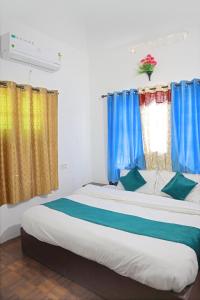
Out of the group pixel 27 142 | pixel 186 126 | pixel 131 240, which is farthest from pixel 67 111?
pixel 131 240

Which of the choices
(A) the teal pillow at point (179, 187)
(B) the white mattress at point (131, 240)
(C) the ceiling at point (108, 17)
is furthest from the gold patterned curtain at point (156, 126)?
(C) the ceiling at point (108, 17)

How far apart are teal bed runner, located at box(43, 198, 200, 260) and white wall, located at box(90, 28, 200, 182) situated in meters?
1.59

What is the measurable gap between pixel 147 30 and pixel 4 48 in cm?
207

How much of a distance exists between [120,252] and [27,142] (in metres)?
1.90

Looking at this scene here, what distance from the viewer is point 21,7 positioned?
293 cm

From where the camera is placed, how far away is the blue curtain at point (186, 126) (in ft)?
9.99

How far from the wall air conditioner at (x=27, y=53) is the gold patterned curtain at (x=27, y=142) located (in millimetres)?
342

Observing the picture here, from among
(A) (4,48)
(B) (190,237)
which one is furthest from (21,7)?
(B) (190,237)

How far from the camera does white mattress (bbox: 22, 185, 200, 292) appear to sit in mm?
1592

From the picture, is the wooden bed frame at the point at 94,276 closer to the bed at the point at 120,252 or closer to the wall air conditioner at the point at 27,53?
the bed at the point at 120,252

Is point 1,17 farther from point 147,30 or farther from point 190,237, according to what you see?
point 190,237

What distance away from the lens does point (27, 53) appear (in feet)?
9.49

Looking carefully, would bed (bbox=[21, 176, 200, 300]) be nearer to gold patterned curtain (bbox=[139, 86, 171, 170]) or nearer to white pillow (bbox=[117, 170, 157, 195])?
white pillow (bbox=[117, 170, 157, 195])

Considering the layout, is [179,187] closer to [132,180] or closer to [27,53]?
[132,180]
